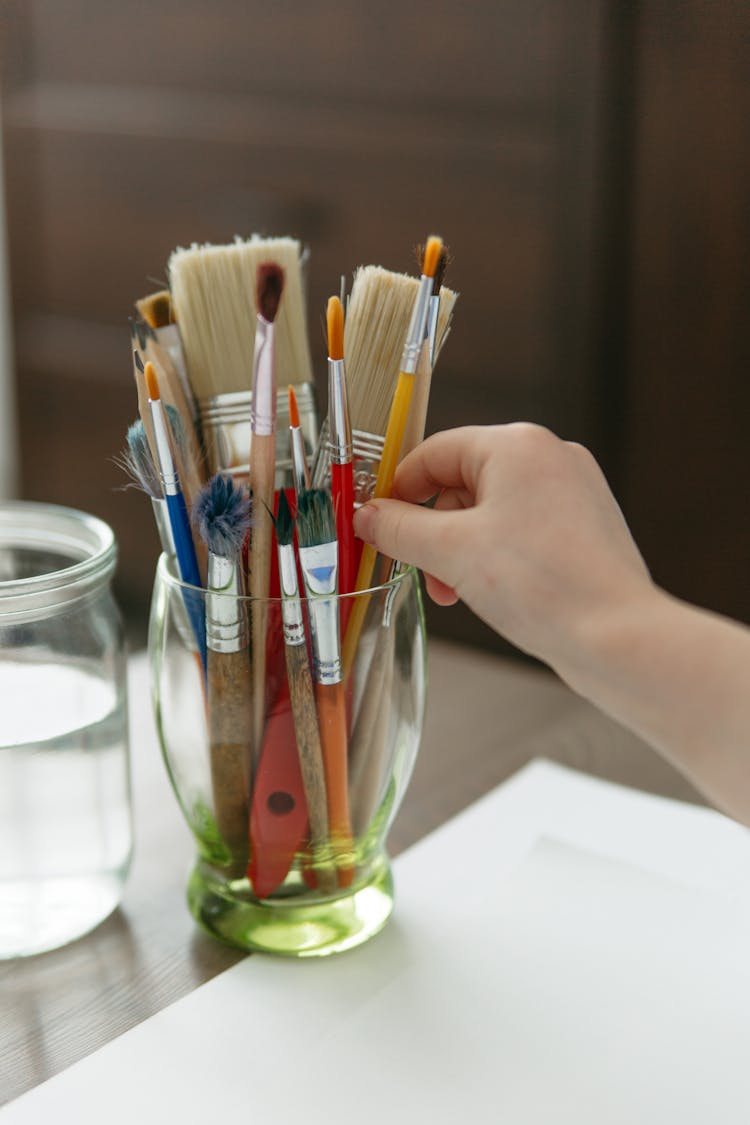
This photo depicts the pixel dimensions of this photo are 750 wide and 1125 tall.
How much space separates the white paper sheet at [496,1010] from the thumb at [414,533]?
15 cm

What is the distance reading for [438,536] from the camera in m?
0.37

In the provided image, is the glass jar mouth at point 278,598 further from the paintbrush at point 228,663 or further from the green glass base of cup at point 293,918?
the green glass base of cup at point 293,918

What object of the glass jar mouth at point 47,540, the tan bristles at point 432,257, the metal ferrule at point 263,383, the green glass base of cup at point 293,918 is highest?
the tan bristles at point 432,257

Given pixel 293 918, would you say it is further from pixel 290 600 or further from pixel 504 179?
pixel 504 179

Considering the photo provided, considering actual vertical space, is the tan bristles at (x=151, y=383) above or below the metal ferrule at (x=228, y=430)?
above

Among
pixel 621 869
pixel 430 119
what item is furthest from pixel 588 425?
pixel 621 869

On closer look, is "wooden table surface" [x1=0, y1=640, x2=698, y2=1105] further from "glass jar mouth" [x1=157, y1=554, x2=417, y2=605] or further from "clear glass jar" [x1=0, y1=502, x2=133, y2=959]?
"glass jar mouth" [x1=157, y1=554, x2=417, y2=605]

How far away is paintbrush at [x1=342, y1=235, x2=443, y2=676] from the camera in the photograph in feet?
1.25

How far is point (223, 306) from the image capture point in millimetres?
422

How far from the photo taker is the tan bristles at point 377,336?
0.41 metres

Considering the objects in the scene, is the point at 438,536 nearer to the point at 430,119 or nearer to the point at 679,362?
the point at 679,362

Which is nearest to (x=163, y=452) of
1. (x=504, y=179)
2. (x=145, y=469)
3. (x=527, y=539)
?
(x=145, y=469)

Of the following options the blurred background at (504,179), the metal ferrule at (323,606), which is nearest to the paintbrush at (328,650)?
the metal ferrule at (323,606)

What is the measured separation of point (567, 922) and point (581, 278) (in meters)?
0.60
